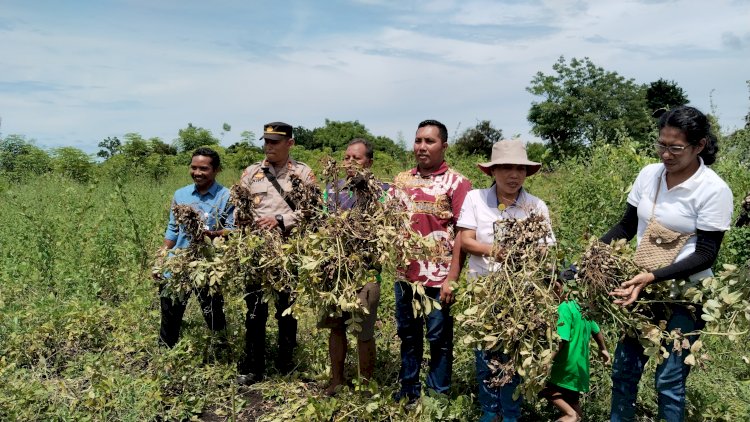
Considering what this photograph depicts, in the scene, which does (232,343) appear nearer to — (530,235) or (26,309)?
(26,309)

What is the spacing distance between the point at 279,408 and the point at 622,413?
2.08 meters

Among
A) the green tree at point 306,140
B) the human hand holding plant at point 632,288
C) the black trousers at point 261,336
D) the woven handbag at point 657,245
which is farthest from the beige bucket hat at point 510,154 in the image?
the green tree at point 306,140

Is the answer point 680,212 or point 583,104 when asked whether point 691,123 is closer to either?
point 680,212

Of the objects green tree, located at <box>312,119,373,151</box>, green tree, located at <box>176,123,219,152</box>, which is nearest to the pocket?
green tree, located at <box>176,123,219,152</box>

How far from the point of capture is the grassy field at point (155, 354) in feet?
11.4

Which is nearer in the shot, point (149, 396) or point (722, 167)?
point (149, 396)

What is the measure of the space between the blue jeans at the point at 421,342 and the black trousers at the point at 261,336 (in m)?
0.94

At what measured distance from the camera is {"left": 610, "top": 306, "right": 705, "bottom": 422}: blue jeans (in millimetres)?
2729

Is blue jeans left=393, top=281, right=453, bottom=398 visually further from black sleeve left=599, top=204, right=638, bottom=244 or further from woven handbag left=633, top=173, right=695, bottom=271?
woven handbag left=633, top=173, right=695, bottom=271

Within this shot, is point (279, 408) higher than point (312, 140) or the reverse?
the reverse

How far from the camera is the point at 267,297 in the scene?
11.0 ft

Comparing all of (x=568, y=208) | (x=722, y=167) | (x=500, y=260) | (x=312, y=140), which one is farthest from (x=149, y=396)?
(x=312, y=140)

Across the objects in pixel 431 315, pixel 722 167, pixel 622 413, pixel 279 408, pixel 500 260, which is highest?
pixel 722 167

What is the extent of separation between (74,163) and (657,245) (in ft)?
56.8
